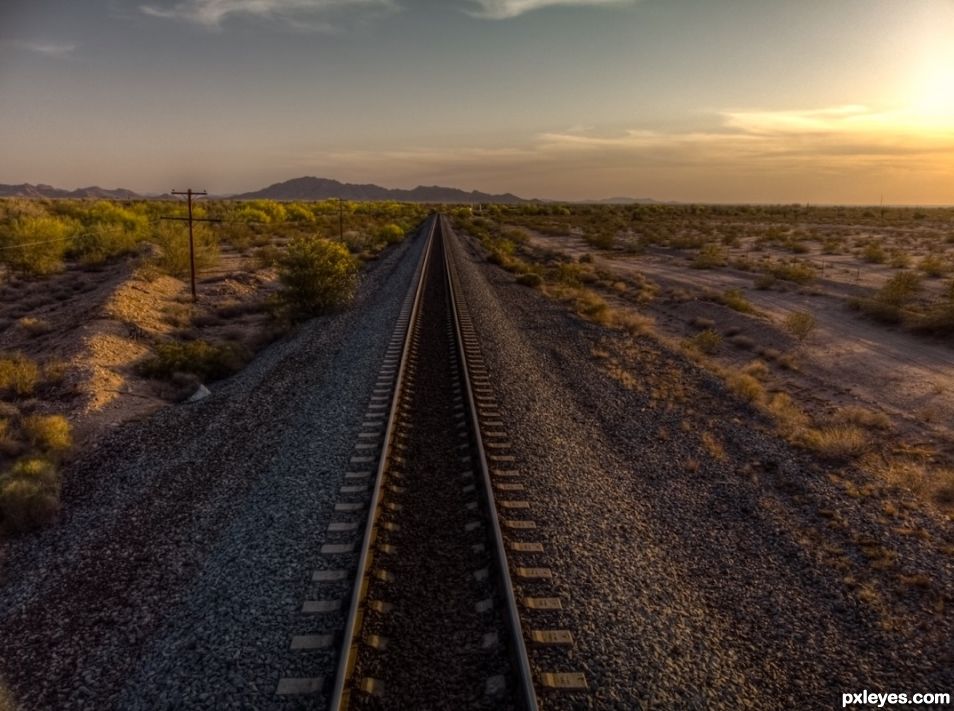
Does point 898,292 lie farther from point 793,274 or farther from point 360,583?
point 360,583

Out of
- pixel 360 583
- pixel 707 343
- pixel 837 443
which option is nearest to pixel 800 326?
pixel 707 343

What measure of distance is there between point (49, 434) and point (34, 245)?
27.3 metres

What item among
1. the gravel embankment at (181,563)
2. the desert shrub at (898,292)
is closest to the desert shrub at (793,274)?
the desert shrub at (898,292)

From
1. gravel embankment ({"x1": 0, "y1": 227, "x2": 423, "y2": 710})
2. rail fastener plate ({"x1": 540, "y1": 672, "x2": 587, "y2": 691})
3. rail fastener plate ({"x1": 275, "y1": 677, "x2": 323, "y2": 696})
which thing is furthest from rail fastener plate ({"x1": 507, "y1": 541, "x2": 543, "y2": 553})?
rail fastener plate ({"x1": 275, "y1": 677, "x2": 323, "y2": 696})

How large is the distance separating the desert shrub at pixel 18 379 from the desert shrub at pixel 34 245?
19.1 meters

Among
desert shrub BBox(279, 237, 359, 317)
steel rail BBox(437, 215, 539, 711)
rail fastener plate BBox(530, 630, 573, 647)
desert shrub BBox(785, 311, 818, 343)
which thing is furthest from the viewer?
desert shrub BBox(279, 237, 359, 317)

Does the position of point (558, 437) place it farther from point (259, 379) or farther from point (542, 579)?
point (259, 379)

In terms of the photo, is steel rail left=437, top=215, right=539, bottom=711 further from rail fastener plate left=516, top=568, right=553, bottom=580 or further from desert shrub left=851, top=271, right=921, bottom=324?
desert shrub left=851, top=271, right=921, bottom=324

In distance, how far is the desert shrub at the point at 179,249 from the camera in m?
29.6

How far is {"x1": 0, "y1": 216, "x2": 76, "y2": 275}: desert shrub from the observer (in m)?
30.4

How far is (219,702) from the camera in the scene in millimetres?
4551

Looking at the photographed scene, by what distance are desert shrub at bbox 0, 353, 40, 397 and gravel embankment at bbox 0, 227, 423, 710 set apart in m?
3.79

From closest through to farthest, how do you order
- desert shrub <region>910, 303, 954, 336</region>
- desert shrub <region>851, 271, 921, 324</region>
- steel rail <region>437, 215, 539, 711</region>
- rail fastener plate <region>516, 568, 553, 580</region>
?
1. steel rail <region>437, 215, 539, 711</region>
2. rail fastener plate <region>516, 568, 553, 580</region>
3. desert shrub <region>910, 303, 954, 336</region>
4. desert shrub <region>851, 271, 921, 324</region>

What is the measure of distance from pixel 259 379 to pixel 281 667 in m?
9.33
